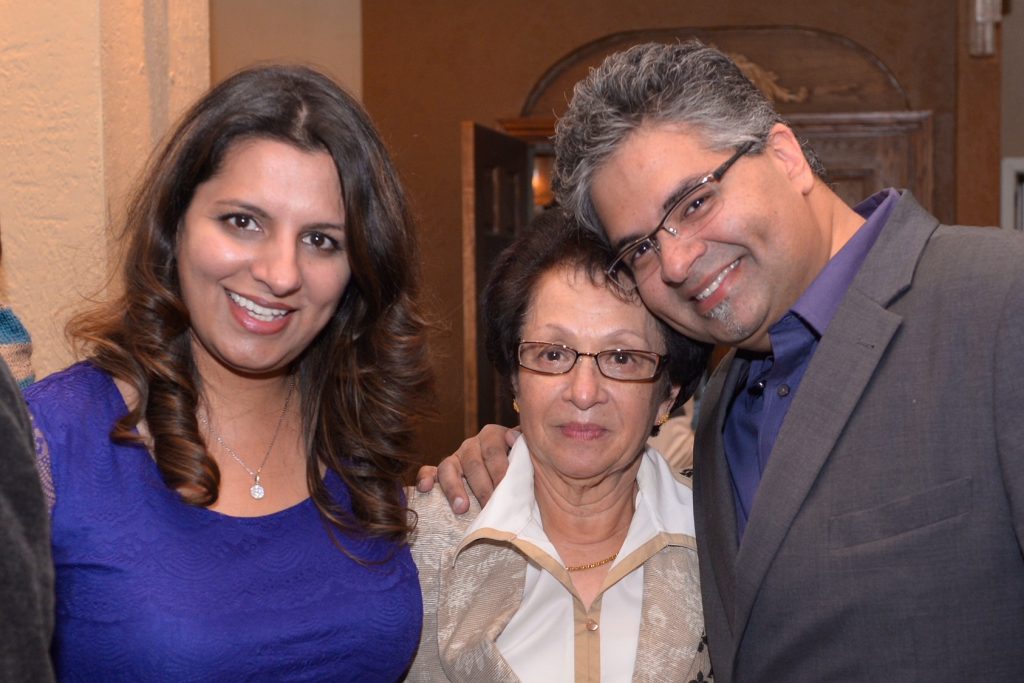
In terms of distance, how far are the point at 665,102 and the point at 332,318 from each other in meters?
0.72

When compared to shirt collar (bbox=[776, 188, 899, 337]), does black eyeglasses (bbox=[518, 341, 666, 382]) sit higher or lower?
lower

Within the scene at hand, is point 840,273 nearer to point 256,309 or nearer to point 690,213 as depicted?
point 690,213

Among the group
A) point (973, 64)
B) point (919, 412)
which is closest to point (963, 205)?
point (973, 64)

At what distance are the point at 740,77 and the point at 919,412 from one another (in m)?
0.63

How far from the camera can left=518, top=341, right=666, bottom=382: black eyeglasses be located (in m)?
2.02

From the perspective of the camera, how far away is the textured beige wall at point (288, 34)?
4770mm

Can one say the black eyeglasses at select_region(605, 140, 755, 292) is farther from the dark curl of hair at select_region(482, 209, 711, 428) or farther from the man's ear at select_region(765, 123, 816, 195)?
the dark curl of hair at select_region(482, 209, 711, 428)

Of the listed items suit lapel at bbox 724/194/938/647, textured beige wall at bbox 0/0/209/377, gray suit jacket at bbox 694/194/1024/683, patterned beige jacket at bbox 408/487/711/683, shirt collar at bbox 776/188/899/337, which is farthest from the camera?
textured beige wall at bbox 0/0/209/377

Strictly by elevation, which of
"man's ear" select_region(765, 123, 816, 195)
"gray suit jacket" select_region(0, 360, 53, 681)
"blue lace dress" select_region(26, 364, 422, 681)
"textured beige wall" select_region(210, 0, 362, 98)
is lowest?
"blue lace dress" select_region(26, 364, 422, 681)

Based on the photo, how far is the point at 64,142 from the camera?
2.39 meters

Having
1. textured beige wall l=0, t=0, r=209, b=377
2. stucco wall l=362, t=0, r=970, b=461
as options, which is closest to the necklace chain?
textured beige wall l=0, t=0, r=209, b=377

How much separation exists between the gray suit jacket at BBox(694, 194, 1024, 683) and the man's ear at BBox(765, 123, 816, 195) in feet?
0.53

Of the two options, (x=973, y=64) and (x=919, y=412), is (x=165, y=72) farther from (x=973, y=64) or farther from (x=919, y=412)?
(x=973, y=64)

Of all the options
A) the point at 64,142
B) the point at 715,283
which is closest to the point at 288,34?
the point at 64,142
